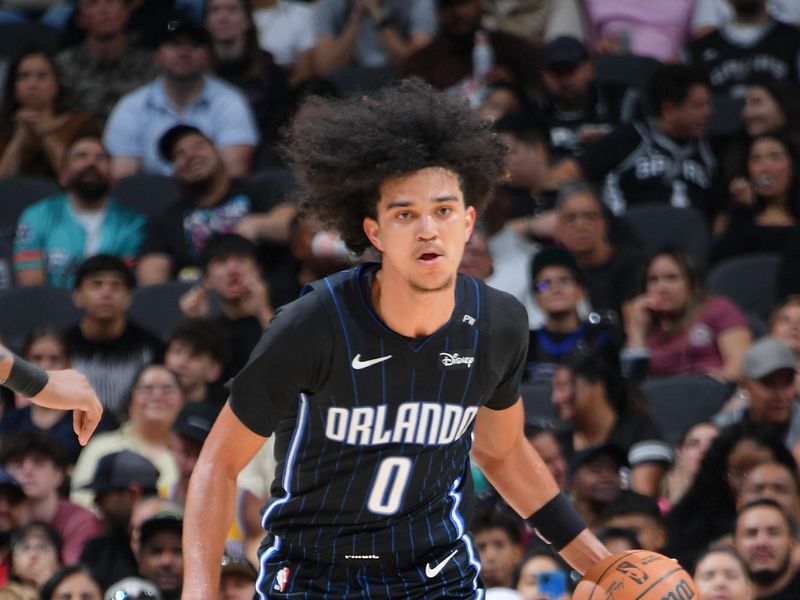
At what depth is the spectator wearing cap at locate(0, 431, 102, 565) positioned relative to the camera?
302 inches

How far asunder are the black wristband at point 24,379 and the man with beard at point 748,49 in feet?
23.5

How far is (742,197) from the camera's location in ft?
31.4

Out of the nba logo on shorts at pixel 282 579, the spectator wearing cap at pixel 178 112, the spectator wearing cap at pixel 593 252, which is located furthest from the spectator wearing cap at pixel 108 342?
the nba logo on shorts at pixel 282 579

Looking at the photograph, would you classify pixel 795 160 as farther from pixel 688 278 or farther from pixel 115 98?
pixel 115 98

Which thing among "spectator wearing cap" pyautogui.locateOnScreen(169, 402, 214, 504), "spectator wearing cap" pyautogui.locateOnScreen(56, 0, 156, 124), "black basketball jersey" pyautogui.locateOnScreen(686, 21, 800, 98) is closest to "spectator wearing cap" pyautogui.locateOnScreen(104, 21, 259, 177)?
"spectator wearing cap" pyautogui.locateOnScreen(56, 0, 156, 124)

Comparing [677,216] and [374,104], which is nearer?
[374,104]

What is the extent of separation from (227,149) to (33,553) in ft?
12.0

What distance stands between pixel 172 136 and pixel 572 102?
2.55m

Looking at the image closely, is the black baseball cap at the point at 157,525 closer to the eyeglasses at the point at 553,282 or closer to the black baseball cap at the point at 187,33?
the eyeglasses at the point at 553,282

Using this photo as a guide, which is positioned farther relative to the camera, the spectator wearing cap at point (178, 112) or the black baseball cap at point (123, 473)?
the spectator wearing cap at point (178, 112)

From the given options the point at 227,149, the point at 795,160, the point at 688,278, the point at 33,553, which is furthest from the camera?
the point at 227,149

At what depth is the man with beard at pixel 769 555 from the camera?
22.5 feet

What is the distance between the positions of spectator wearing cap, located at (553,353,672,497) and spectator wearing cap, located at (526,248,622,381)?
369 mm

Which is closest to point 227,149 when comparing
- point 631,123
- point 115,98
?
point 115,98
